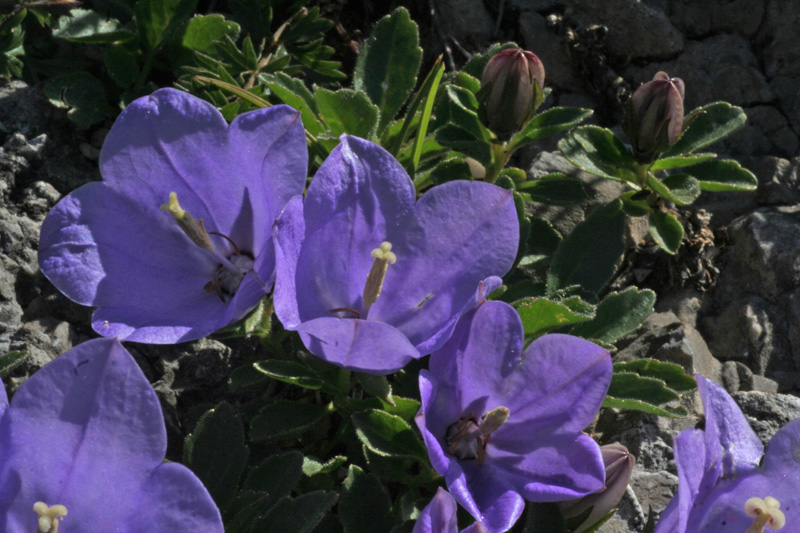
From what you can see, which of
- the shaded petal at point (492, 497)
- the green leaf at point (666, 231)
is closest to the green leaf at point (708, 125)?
the green leaf at point (666, 231)

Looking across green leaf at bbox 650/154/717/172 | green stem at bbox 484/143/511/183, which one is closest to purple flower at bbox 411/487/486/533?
green stem at bbox 484/143/511/183

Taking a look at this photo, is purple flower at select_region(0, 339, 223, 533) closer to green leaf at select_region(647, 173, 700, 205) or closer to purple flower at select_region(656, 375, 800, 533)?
purple flower at select_region(656, 375, 800, 533)

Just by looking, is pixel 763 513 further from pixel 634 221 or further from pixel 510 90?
pixel 634 221

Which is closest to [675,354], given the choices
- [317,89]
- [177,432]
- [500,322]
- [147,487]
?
[500,322]

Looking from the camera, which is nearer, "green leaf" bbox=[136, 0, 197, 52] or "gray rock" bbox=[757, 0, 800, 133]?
"green leaf" bbox=[136, 0, 197, 52]

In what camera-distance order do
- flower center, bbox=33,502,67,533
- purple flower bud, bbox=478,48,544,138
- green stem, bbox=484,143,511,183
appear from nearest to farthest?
flower center, bbox=33,502,67,533 → purple flower bud, bbox=478,48,544,138 → green stem, bbox=484,143,511,183

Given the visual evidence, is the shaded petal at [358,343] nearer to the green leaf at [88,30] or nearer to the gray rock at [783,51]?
the green leaf at [88,30]

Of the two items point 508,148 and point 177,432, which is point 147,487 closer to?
point 177,432
